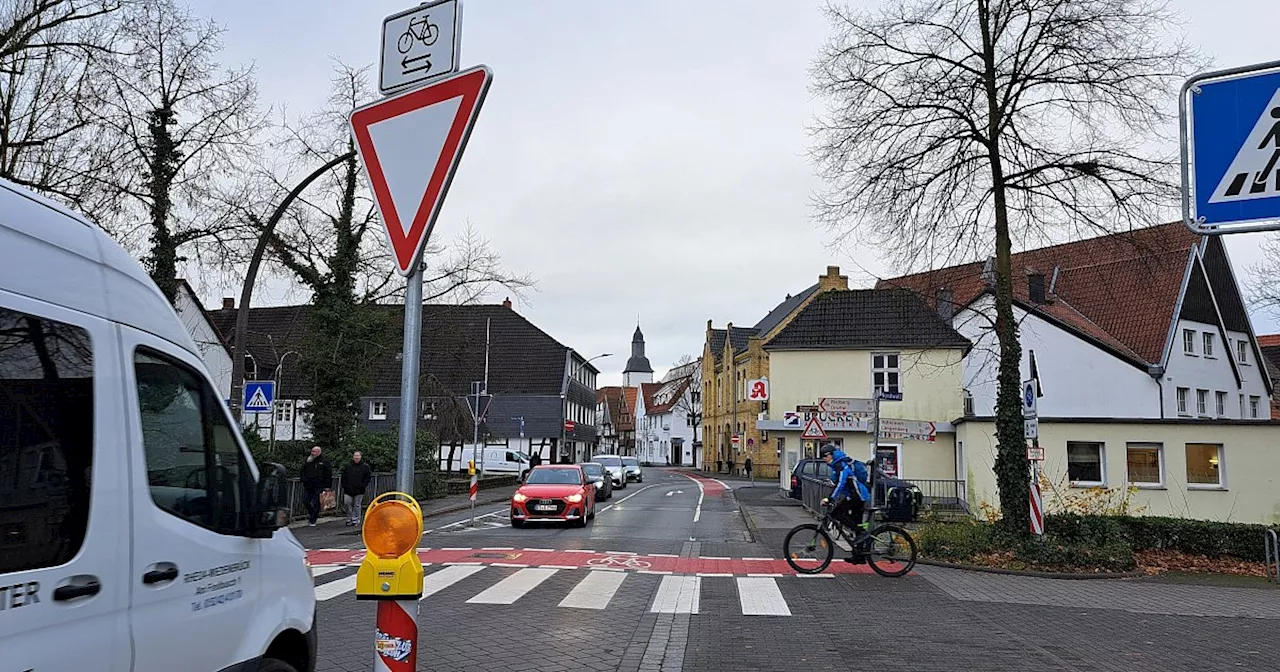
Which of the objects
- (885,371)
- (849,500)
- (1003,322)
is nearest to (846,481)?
(849,500)

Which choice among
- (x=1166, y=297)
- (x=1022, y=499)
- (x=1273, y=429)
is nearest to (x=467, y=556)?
(x=1022, y=499)

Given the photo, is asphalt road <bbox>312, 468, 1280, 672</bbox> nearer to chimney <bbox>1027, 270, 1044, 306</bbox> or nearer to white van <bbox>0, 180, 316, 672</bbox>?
white van <bbox>0, 180, 316, 672</bbox>

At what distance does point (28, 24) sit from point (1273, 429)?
27.5m

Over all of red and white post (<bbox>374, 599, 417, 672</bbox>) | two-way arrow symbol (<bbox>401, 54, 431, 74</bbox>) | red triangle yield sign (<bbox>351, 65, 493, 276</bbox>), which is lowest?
red and white post (<bbox>374, 599, 417, 672</bbox>)

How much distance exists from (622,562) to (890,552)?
4.06 metres

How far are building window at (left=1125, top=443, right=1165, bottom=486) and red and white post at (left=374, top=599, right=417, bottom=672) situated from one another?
2353 centimetres

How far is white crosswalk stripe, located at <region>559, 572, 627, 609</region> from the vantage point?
1084 centimetres

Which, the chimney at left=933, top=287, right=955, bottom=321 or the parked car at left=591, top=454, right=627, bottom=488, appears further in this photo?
the parked car at left=591, top=454, right=627, bottom=488

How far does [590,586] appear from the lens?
12289 millimetres

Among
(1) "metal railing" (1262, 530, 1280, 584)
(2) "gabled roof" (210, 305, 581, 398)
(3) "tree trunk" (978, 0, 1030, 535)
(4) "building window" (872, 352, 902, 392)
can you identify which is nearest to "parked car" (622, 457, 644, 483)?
(2) "gabled roof" (210, 305, 581, 398)

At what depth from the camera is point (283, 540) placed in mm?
4434

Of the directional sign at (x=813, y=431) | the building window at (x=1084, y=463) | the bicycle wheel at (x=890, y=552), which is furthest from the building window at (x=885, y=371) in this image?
the bicycle wheel at (x=890, y=552)

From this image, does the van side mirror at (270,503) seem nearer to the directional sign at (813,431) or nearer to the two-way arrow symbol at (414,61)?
the two-way arrow symbol at (414,61)

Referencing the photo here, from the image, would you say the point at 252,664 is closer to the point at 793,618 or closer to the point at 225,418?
the point at 225,418
